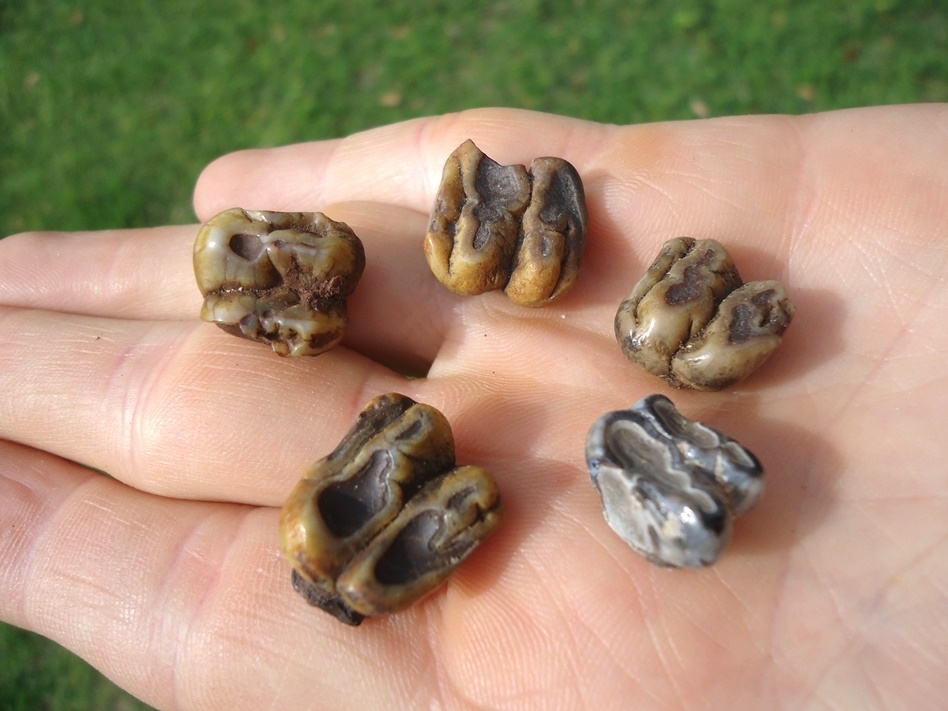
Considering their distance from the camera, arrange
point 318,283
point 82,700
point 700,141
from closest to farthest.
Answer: point 318,283, point 700,141, point 82,700

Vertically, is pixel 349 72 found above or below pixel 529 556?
above

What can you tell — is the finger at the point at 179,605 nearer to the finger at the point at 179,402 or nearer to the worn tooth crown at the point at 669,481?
the finger at the point at 179,402

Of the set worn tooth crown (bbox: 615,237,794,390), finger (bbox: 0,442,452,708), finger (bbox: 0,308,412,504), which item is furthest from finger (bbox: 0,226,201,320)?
worn tooth crown (bbox: 615,237,794,390)

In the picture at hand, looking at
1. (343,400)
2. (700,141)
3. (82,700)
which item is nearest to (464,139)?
(700,141)

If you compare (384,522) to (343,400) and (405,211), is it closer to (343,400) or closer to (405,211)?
(343,400)

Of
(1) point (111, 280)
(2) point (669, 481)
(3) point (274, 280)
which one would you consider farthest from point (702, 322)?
(1) point (111, 280)

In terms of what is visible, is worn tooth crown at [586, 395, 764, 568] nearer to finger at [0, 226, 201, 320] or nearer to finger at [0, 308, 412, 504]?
finger at [0, 308, 412, 504]
